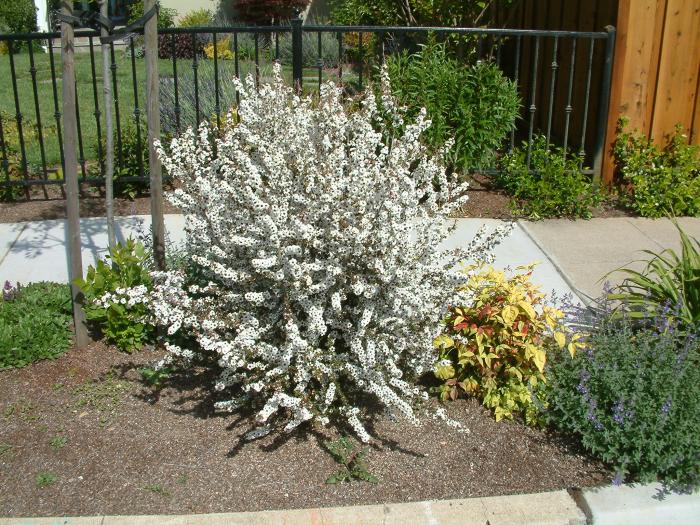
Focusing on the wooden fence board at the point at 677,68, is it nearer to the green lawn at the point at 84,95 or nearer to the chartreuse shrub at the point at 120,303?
the green lawn at the point at 84,95

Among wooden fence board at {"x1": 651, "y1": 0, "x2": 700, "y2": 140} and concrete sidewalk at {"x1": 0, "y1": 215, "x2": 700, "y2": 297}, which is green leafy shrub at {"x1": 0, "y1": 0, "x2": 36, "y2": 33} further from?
wooden fence board at {"x1": 651, "y1": 0, "x2": 700, "y2": 140}

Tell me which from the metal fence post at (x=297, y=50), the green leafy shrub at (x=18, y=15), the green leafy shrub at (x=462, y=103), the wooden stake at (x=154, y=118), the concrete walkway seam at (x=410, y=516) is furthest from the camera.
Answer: the green leafy shrub at (x=18, y=15)

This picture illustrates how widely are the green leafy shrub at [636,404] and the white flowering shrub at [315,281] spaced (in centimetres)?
73

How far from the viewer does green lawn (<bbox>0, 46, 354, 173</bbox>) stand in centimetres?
866

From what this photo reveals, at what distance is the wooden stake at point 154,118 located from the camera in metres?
4.37

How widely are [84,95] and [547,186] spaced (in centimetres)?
848

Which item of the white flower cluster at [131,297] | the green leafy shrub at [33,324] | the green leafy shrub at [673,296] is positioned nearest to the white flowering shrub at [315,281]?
the white flower cluster at [131,297]

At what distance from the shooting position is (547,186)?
6727 mm

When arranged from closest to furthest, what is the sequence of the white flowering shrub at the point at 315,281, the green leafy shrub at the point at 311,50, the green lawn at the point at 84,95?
1. the white flowering shrub at the point at 315,281
2. the green lawn at the point at 84,95
3. the green leafy shrub at the point at 311,50

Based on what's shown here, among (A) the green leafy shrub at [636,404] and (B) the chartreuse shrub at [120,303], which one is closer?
(A) the green leafy shrub at [636,404]

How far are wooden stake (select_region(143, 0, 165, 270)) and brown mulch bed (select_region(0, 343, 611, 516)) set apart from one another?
2.53 feet

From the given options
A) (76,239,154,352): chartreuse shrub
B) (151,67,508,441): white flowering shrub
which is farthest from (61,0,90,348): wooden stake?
(151,67,508,441): white flowering shrub

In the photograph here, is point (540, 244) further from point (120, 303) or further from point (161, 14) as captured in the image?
point (161, 14)

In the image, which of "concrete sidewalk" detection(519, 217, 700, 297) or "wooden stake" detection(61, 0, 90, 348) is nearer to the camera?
"wooden stake" detection(61, 0, 90, 348)
